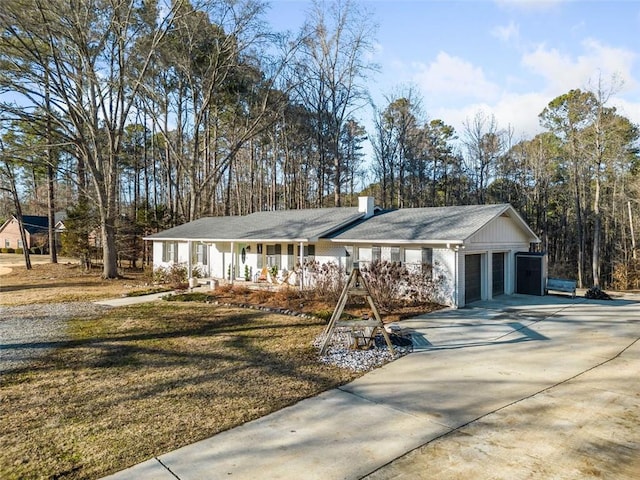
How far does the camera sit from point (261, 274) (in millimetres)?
17828

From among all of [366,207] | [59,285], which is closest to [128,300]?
[59,285]

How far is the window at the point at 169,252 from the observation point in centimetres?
2096

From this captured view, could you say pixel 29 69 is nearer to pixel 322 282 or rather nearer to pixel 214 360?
pixel 322 282

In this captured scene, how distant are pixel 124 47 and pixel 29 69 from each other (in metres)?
4.27

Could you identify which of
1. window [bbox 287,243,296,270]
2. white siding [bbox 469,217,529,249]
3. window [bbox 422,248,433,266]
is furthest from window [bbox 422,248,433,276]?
window [bbox 287,243,296,270]

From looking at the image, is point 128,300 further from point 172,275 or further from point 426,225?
point 426,225

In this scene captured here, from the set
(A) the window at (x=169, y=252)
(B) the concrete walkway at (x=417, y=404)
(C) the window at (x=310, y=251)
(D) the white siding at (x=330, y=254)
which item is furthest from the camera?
(A) the window at (x=169, y=252)

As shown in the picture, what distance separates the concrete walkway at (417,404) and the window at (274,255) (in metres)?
8.70

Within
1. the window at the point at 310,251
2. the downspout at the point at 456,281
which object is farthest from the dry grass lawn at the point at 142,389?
the window at the point at 310,251

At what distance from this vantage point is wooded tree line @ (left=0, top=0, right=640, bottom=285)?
1911 centimetres

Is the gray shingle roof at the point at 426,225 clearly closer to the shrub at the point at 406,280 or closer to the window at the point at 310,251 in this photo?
the shrub at the point at 406,280

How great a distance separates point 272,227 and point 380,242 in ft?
20.0

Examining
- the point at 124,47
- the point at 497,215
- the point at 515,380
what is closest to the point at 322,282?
the point at 497,215

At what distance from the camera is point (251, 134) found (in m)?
26.2
